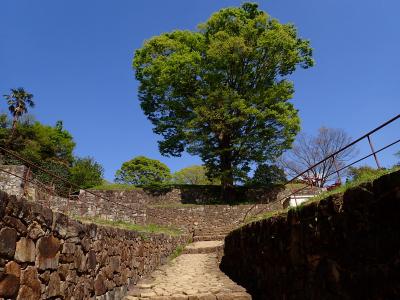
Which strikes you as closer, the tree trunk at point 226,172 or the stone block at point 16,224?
the stone block at point 16,224

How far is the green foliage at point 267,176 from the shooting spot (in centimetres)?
2569

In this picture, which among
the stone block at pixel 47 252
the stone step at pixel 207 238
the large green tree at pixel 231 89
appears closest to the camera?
the stone block at pixel 47 252

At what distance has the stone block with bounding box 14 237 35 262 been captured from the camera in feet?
11.2

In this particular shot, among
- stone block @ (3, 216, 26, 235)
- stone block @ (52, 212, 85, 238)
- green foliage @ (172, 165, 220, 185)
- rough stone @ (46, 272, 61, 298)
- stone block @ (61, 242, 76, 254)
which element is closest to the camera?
stone block @ (3, 216, 26, 235)

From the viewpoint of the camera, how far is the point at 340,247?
3.51m

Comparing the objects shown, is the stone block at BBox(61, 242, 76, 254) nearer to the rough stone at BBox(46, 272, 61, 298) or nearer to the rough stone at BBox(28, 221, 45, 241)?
the rough stone at BBox(46, 272, 61, 298)

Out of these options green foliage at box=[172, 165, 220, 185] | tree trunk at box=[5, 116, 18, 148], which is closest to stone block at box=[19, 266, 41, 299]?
tree trunk at box=[5, 116, 18, 148]

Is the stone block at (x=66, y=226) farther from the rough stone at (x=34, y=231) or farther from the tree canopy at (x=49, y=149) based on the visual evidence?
the tree canopy at (x=49, y=149)

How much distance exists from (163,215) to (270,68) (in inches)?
508

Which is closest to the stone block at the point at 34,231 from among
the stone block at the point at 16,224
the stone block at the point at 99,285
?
the stone block at the point at 16,224

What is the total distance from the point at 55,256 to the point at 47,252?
0.79 ft

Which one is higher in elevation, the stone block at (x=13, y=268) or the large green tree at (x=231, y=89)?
the large green tree at (x=231, y=89)

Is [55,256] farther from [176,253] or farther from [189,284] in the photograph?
[176,253]

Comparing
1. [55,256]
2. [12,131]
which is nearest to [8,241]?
[55,256]
